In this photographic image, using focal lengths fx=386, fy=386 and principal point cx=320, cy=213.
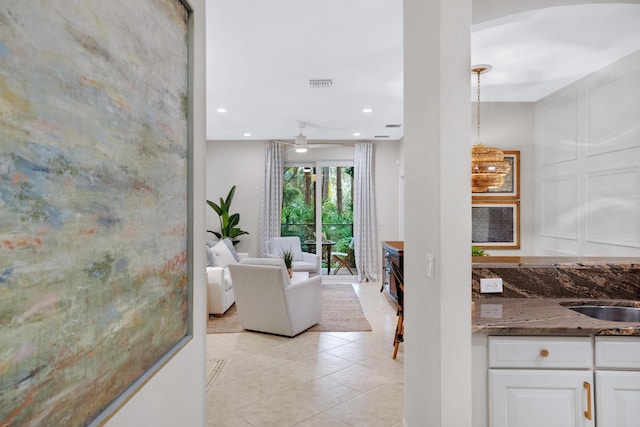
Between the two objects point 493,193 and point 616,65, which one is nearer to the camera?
point 616,65

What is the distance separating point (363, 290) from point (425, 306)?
4819 mm

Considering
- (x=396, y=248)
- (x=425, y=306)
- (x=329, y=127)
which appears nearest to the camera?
(x=425, y=306)

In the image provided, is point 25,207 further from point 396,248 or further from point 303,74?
point 396,248

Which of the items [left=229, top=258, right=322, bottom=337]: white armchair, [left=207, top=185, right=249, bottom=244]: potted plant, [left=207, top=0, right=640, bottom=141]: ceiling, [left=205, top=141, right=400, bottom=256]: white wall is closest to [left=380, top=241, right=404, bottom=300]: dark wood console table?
[left=229, top=258, right=322, bottom=337]: white armchair

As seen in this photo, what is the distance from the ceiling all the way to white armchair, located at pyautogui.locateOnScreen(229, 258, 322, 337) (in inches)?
77.7

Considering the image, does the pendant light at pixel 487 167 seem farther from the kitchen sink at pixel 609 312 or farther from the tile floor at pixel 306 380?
the kitchen sink at pixel 609 312

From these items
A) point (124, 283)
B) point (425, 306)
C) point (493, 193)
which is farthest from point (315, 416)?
point (493, 193)

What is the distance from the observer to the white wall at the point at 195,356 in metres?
1.20

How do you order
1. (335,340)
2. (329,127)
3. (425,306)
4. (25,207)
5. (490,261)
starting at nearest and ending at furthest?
(25,207) → (425,306) → (490,261) → (335,340) → (329,127)

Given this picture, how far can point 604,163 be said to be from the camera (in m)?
3.88

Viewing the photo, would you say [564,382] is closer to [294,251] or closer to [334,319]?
[334,319]

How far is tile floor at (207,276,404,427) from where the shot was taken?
8.37 feet

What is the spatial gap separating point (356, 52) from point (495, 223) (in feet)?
10.7

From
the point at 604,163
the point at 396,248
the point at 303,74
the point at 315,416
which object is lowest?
the point at 315,416
